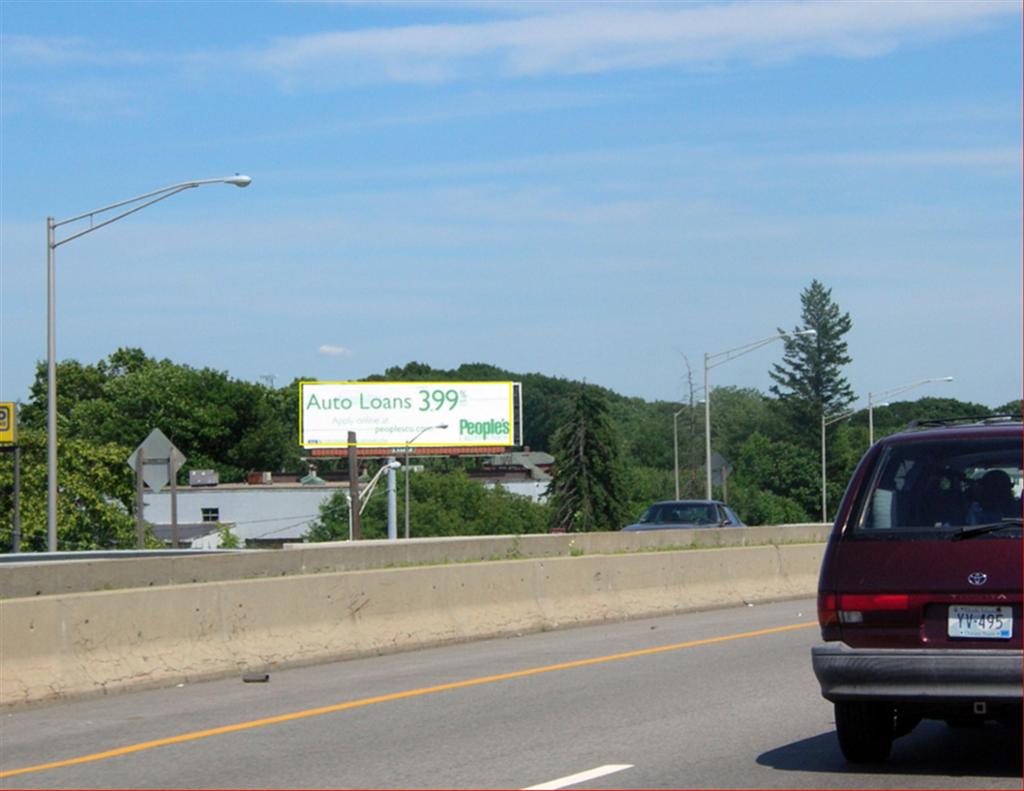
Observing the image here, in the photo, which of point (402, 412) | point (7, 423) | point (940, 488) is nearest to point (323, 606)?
point (940, 488)

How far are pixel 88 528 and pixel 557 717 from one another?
5544 centimetres

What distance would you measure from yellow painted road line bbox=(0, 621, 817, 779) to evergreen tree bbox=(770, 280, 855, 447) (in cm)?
10789

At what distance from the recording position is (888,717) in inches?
354

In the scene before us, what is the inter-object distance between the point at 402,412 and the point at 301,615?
282ft

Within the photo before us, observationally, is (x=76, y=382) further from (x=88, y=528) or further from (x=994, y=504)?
(x=994, y=504)

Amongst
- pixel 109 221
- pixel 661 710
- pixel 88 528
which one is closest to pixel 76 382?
pixel 88 528

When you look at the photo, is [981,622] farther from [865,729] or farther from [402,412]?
[402,412]

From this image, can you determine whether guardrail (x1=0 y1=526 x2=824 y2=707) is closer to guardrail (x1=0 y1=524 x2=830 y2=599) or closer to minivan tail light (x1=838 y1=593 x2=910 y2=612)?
guardrail (x1=0 y1=524 x2=830 y2=599)

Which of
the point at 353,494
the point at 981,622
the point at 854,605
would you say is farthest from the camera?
the point at 353,494

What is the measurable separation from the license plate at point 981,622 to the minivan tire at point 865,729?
2.51ft

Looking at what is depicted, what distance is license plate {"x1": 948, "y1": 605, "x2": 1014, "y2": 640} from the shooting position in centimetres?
816

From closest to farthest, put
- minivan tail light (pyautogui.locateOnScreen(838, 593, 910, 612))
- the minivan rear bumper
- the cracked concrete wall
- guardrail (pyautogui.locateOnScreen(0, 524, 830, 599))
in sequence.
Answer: the minivan rear bumper, minivan tail light (pyautogui.locateOnScreen(838, 593, 910, 612)), the cracked concrete wall, guardrail (pyautogui.locateOnScreen(0, 524, 830, 599))

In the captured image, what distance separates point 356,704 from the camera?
1231cm

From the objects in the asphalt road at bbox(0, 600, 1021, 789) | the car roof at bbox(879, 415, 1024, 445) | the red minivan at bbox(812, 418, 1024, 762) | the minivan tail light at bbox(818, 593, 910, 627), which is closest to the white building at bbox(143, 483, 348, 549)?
the asphalt road at bbox(0, 600, 1021, 789)
